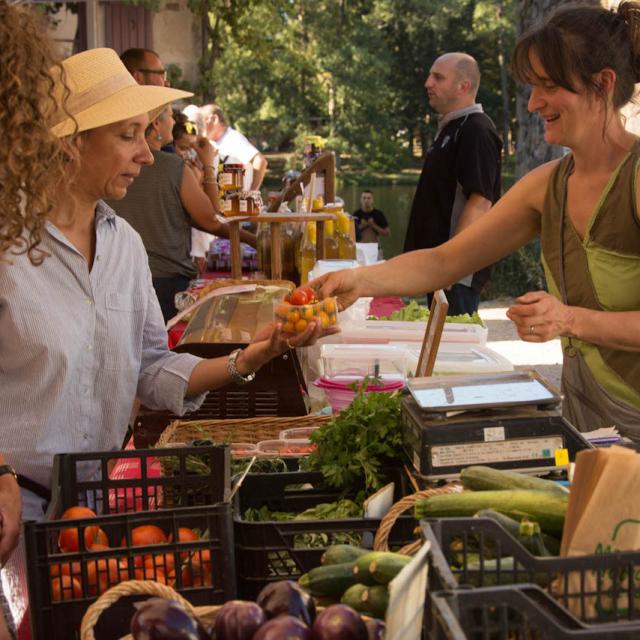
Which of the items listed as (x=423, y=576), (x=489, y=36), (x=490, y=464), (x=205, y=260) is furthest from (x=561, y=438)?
(x=489, y=36)

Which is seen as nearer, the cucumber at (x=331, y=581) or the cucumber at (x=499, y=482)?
the cucumber at (x=331, y=581)

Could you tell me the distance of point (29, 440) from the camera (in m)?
2.59

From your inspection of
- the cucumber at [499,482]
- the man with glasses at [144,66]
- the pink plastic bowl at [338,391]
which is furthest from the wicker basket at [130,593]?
the man with glasses at [144,66]

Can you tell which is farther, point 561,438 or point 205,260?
point 205,260

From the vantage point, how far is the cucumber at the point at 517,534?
1.70 meters

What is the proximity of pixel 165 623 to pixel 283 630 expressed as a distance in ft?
0.63

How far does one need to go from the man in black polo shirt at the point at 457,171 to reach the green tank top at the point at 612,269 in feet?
11.1

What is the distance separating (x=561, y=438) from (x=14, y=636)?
1.31 metres

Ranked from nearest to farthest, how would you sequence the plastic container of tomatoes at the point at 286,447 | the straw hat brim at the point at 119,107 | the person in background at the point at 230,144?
the straw hat brim at the point at 119,107 → the plastic container of tomatoes at the point at 286,447 → the person in background at the point at 230,144

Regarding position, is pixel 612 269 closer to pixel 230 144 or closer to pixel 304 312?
pixel 304 312

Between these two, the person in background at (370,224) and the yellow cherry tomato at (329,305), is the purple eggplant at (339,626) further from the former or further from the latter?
the person in background at (370,224)

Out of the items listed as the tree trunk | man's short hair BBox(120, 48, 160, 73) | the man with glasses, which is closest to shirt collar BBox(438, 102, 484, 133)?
the man with glasses

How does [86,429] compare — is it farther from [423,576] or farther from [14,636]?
[423,576]

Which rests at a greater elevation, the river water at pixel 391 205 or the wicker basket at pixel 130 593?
the wicker basket at pixel 130 593
